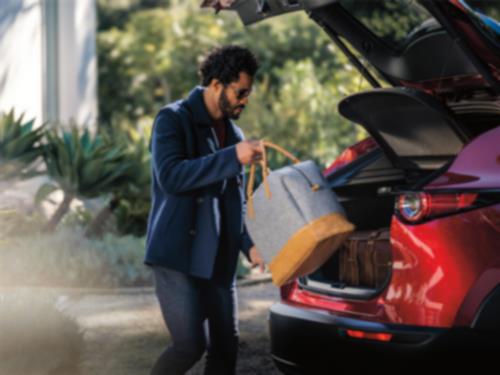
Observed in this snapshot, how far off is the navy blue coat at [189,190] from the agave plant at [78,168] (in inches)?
231

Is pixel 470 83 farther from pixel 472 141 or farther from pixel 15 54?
pixel 15 54

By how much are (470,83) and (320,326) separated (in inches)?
48.1

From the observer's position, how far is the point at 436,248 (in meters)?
3.79

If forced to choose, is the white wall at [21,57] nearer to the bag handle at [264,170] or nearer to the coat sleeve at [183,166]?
the coat sleeve at [183,166]

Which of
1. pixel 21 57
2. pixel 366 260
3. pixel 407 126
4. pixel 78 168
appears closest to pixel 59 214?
pixel 78 168

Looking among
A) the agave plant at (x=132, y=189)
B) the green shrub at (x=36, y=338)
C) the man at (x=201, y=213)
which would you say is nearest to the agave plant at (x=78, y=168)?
the agave plant at (x=132, y=189)

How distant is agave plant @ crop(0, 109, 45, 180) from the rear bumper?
565cm

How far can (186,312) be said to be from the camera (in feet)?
14.2

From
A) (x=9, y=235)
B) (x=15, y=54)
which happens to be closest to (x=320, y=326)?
(x=9, y=235)

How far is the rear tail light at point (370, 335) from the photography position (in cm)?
390

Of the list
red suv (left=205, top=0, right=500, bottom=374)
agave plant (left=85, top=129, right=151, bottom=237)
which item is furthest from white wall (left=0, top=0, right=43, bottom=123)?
red suv (left=205, top=0, right=500, bottom=374)

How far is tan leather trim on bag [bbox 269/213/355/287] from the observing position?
13.1ft

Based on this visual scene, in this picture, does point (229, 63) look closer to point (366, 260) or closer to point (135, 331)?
point (366, 260)

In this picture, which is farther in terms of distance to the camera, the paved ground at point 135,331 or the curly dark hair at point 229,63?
the paved ground at point 135,331
